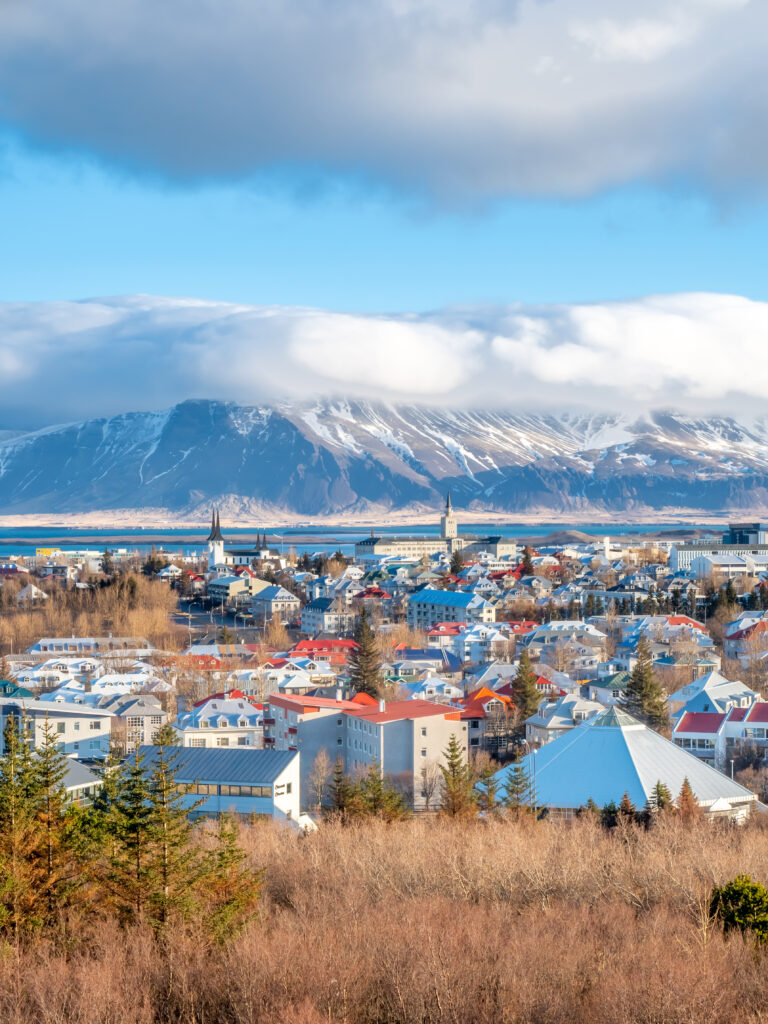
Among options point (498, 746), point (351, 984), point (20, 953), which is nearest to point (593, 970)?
point (351, 984)

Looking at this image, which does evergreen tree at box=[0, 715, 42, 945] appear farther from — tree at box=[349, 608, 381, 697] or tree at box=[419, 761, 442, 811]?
tree at box=[349, 608, 381, 697]

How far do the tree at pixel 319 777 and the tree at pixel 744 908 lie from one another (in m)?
14.0

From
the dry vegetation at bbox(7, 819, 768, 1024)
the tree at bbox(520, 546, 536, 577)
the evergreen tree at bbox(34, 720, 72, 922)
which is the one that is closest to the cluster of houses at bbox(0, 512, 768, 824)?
the evergreen tree at bbox(34, 720, 72, 922)

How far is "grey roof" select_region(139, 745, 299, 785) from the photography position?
97.1 ft

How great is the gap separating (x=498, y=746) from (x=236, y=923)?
2434 cm

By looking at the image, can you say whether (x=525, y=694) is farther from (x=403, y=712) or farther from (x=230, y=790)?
(x=230, y=790)

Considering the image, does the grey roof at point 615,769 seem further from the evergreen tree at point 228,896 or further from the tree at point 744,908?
the evergreen tree at point 228,896

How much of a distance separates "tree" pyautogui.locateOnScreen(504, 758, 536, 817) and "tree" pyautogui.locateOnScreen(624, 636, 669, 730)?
1214cm

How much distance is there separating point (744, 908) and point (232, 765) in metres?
15.2

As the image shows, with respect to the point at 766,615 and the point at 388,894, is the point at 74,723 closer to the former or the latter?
the point at 388,894

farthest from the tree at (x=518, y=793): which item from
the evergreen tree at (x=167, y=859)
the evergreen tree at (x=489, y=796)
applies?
the evergreen tree at (x=167, y=859)

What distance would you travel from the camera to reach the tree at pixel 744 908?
17469 mm

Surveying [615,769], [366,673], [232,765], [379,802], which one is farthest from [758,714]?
[232,765]

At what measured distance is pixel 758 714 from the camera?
38938 mm
